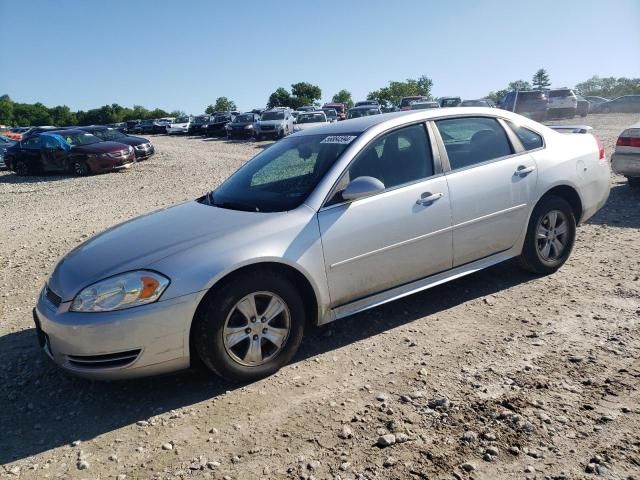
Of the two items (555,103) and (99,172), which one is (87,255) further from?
(555,103)

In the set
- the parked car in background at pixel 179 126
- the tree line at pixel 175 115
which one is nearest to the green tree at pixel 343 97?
the tree line at pixel 175 115

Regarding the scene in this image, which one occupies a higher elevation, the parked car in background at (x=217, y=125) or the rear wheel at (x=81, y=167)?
the parked car in background at (x=217, y=125)

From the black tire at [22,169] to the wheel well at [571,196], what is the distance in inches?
700

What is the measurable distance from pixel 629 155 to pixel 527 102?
21.6 m

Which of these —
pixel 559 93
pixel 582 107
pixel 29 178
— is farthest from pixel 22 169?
pixel 582 107

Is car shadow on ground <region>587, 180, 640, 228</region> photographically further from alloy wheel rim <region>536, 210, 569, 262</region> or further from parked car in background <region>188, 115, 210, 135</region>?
parked car in background <region>188, 115, 210, 135</region>

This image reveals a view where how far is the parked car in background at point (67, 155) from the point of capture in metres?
16.5

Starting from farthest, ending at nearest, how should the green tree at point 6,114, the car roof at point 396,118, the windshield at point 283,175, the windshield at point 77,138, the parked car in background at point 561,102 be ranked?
the green tree at point 6,114
the parked car in background at point 561,102
the windshield at point 77,138
the car roof at point 396,118
the windshield at point 283,175

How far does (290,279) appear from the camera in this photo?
3.46 metres

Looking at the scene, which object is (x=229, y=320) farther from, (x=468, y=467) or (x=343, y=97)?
(x=343, y=97)

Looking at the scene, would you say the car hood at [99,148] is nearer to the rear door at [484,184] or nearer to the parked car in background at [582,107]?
the rear door at [484,184]

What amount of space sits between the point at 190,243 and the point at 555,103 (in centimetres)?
3052

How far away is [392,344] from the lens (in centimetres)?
372

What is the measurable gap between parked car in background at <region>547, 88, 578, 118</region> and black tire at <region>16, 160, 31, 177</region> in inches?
1021
